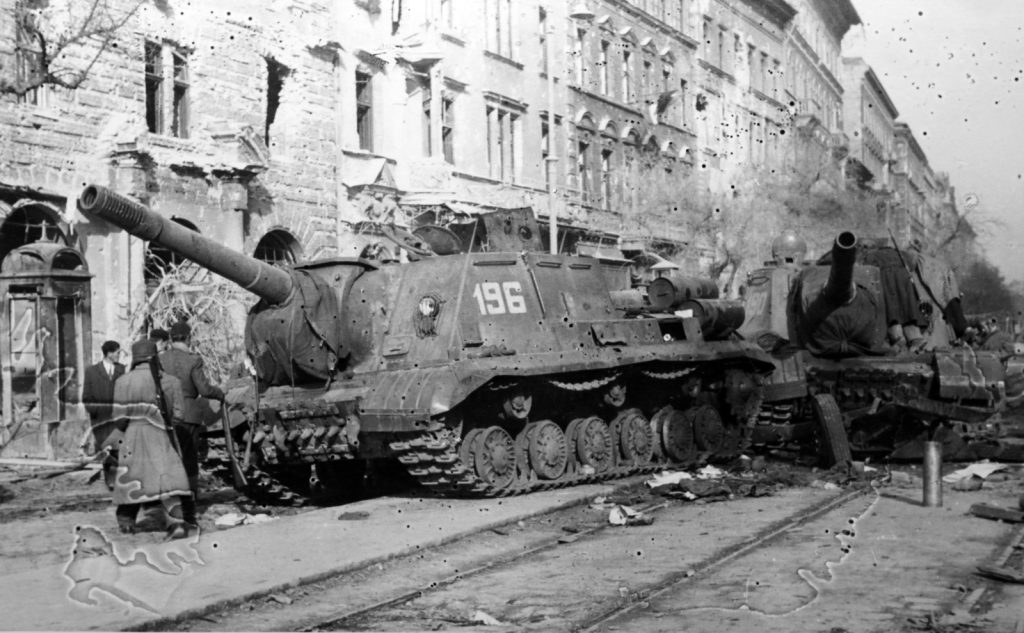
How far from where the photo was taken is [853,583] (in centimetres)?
830

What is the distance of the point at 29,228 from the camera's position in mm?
18438

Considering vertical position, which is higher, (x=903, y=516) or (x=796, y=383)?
(x=796, y=383)

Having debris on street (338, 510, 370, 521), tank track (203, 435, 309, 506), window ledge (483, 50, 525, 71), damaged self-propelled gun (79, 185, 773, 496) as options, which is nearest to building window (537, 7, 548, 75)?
window ledge (483, 50, 525, 71)

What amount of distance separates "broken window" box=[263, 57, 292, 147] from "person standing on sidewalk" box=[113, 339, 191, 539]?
12.6 meters

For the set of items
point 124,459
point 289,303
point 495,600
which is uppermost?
point 289,303

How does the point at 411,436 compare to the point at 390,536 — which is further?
the point at 411,436

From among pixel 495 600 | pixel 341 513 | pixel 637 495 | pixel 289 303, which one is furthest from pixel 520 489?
pixel 495 600

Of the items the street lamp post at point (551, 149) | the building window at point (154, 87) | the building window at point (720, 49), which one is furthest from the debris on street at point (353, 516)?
the building window at point (720, 49)

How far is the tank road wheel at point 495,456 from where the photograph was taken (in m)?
12.6

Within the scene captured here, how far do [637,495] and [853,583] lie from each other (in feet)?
16.0

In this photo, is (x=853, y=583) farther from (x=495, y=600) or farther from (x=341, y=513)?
(x=341, y=513)

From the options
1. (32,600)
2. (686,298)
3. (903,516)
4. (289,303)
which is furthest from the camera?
(686,298)

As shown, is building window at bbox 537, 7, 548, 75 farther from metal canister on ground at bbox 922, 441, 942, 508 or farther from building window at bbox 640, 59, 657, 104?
metal canister on ground at bbox 922, 441, 942, 508

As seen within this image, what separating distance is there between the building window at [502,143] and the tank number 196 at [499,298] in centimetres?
1385
